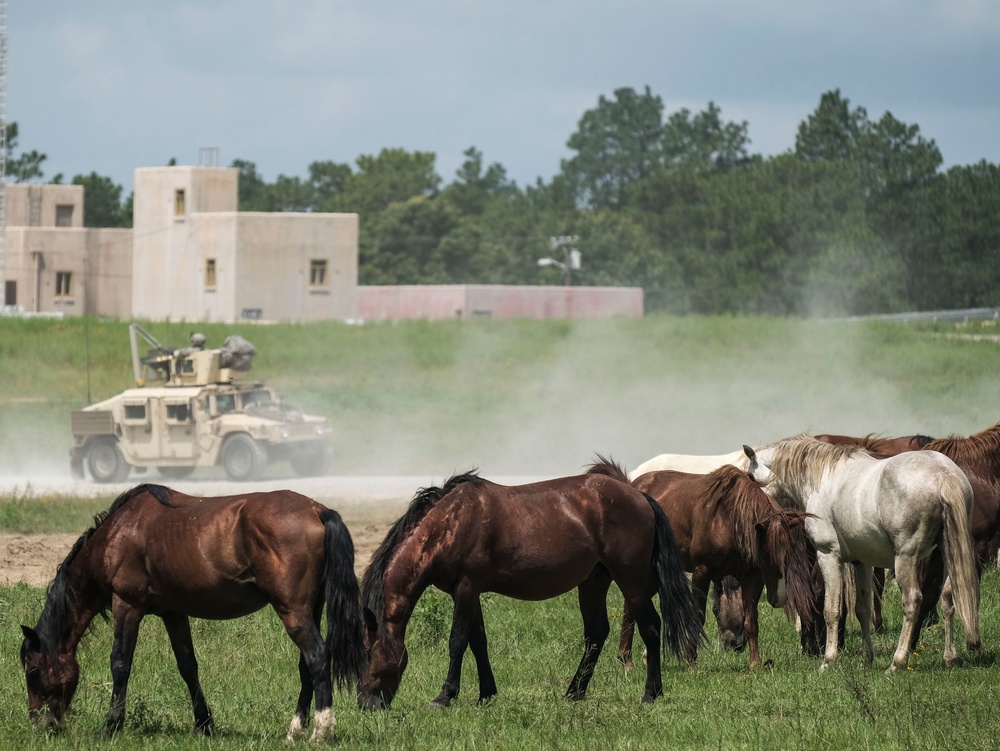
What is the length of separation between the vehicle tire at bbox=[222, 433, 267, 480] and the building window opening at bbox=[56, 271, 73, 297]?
4682 centimetres

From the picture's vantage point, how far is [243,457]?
94.2 ft

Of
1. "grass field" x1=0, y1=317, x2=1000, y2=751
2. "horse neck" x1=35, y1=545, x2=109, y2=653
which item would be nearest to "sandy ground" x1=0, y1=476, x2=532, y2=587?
"grass field" x1=0, y1=317, x2=1000, y2=751

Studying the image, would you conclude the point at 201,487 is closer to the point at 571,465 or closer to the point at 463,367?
the point at 571,465

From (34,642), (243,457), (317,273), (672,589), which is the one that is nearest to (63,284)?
(317,273)

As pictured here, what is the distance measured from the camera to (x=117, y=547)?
934 centimetres

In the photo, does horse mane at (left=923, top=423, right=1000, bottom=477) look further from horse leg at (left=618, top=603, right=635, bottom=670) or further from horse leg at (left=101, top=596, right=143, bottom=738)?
horse leg at (left=101, top=596, right=143, bottom=738)

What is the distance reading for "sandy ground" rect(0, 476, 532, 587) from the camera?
59.0ft

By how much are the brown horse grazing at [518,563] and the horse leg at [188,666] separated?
3.40 feet

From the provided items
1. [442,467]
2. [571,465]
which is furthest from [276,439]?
[571,465]

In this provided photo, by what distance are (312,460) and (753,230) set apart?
70.5 meters

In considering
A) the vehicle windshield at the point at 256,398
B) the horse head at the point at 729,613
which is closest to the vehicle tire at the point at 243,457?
the vehicle windshield at the point at 256,398

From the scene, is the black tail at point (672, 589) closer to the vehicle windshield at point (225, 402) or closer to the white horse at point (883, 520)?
the white horse at point (883, 520)

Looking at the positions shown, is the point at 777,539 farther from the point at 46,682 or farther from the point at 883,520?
the point at 46,682

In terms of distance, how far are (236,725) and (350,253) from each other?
56.9 meters
